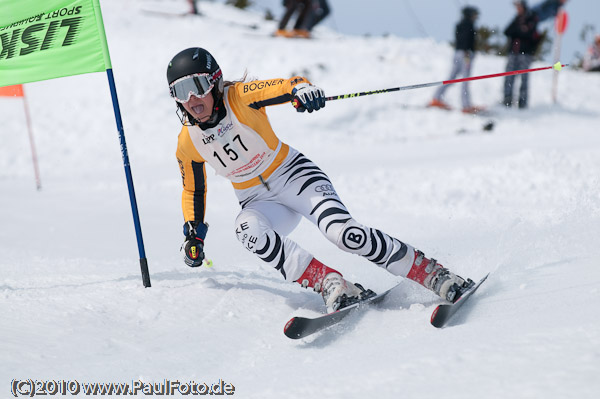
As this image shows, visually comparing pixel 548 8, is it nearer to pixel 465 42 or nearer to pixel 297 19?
pixel 465 42

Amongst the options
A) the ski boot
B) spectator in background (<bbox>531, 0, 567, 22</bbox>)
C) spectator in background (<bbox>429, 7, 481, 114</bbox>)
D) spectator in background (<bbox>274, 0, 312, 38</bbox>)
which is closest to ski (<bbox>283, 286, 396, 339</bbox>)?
the ski boot


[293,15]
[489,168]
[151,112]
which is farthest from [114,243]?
[293,15]

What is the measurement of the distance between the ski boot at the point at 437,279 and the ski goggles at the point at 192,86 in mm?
1592

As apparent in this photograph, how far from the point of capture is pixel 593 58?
1736 cm

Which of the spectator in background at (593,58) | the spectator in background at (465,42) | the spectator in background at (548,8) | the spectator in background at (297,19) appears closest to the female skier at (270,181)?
the spectator in background at (465,42)

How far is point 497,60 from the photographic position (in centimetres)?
1638

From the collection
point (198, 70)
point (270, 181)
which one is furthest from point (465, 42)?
point (198, 70)

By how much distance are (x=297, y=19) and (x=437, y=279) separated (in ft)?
46.0

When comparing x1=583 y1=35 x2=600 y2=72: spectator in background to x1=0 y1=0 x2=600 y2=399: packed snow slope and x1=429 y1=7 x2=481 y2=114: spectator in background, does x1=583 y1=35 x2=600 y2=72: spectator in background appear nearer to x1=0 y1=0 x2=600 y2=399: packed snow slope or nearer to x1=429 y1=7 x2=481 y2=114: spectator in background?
x1=0 y1=0 x2=600 y2=399: packed snow slope

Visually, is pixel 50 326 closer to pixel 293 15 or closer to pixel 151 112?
pixel 151 112

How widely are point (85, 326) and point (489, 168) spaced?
585cm

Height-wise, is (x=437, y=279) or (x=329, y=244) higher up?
(x=437, y=279)

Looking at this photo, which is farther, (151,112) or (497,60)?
(497,60)

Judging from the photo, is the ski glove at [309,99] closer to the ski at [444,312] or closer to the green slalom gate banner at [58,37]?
the ski at [444,312]
